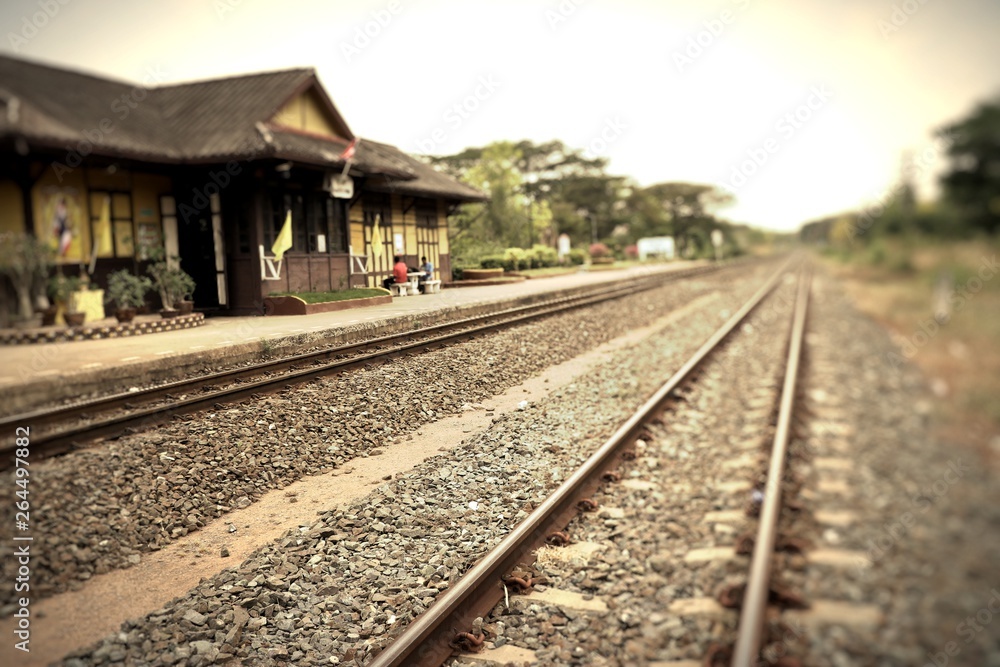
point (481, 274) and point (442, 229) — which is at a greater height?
point (442, 229)

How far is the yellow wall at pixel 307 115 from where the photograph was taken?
15479mm

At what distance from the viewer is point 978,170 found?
156 centimetres

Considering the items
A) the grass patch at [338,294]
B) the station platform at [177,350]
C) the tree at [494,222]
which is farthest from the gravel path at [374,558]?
the tree at [494,222]

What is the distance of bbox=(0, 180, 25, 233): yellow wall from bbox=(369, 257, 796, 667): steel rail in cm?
213

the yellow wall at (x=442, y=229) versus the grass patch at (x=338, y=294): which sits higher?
the yellow wall at (x=442, y=229)

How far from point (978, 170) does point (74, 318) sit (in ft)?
9.59

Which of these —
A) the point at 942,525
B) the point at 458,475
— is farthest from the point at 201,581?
the point at 942,525

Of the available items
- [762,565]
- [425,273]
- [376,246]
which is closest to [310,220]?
[376,246]

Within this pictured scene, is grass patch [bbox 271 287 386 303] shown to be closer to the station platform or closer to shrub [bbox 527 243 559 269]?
the station platform

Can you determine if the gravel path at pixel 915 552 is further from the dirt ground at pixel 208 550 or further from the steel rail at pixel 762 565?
the dirt ground at pixel 208 550

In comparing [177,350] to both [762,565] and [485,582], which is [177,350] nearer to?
[485,582]

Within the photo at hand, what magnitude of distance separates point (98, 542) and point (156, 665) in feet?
4.66

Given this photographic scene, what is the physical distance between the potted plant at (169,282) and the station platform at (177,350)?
47 centimetres

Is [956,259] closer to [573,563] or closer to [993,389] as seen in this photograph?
[993,389]
